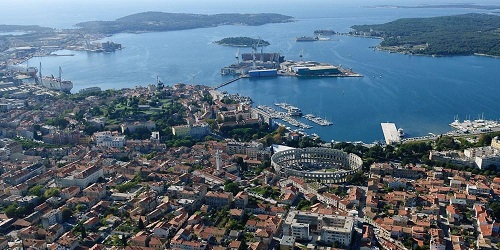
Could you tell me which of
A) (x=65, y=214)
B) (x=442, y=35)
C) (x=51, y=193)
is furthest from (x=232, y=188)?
(x=442, y=35)

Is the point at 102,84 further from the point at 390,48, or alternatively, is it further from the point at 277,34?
the point at 277,34

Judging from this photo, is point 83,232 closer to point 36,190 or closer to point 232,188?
point 36,190

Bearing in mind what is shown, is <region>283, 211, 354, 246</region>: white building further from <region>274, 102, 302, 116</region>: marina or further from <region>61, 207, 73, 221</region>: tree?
<region>274, 102, 302, 116</region>: marina

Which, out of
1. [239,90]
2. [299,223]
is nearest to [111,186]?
[299,223]

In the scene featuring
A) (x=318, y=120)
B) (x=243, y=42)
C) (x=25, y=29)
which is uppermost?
(x=25, y=29)

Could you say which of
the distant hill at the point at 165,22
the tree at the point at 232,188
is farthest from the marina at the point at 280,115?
the distant hill at the point at 165,22

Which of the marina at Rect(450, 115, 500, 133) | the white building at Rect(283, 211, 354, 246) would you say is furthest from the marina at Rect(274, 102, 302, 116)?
the white building at Rect(283, 211, 354, 246)

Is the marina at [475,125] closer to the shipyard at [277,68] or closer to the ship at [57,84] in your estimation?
the shipyard at [277,68]
